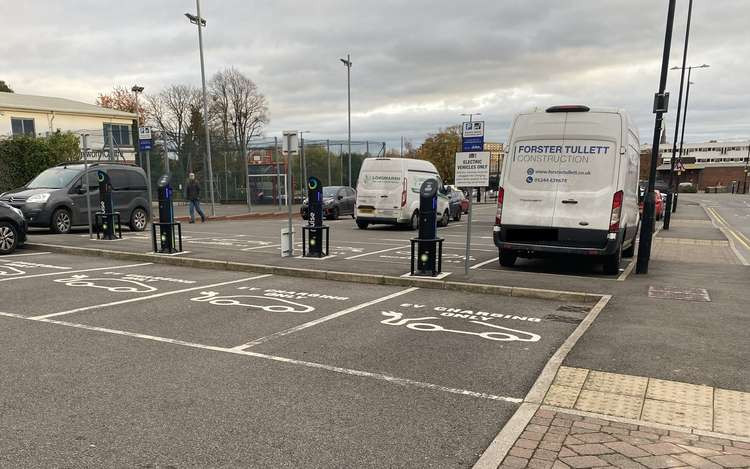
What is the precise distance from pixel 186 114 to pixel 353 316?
65538 mm

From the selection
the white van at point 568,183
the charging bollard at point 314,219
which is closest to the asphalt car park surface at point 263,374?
the white van at point 568,183

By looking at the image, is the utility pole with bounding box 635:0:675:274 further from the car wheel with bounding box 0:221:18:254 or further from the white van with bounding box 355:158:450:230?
the car wheel with bounding box 0:221:18:254

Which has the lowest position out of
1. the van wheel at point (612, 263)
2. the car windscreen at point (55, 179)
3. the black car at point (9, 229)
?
the van wheel at point (612, 263)

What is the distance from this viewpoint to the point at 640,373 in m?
4.61

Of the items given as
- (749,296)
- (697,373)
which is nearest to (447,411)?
(697,373)

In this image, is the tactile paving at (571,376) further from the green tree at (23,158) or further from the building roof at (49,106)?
the building roof at (49,106)

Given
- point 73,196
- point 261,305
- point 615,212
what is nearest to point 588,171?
point 615,212

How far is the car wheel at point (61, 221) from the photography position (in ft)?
50.0

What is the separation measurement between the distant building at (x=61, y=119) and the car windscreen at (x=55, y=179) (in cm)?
1816

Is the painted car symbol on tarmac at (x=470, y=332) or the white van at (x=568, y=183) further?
the white van at (x=568, y=183)

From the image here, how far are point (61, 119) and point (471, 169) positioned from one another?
41043 millimetres

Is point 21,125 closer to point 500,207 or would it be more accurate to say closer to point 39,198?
point 39,198

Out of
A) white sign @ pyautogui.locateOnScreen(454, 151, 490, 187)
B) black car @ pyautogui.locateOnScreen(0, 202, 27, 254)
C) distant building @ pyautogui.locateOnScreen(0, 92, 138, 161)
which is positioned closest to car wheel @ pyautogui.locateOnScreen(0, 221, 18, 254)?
black car @ pyautogui.locateOnScreen(0, 202, 27, 254)

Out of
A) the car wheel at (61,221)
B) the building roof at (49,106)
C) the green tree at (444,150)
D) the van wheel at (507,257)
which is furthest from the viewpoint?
the green tree at (444,150)
